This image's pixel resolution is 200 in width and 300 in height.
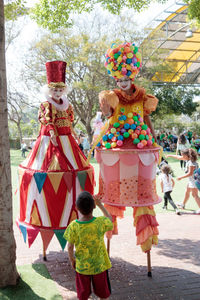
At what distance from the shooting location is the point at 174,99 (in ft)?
82.2

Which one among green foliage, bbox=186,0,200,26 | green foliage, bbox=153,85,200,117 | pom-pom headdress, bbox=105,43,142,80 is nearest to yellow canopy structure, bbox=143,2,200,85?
green foliage, bbox=153,85,200,117

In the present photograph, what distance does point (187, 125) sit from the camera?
38125 millimetres

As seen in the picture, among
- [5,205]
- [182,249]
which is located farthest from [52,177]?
[182,249]

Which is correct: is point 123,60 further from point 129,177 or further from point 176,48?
point 176,48

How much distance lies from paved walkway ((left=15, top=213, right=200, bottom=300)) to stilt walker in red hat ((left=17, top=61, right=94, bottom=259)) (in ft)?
1.92

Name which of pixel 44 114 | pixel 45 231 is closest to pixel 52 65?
pixel 44 114

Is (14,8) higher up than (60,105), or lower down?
higher up

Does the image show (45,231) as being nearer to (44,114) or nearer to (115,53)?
(44,114)

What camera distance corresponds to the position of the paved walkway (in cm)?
349

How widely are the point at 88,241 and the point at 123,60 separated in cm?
238

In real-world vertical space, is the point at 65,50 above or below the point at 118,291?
above

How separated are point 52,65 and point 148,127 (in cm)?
161

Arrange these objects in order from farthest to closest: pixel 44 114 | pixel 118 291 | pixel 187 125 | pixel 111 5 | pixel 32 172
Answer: pixel 187 125 → pixel 111 5 → pixel 44 114 → pixel 32 172 → pixel 118 291

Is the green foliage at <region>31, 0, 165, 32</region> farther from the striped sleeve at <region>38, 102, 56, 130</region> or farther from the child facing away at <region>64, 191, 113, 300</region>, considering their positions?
the child facing away at <region>64, 191, 113, 300</region>
